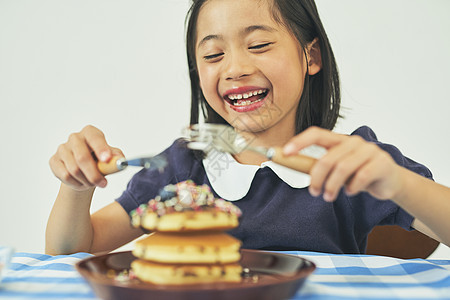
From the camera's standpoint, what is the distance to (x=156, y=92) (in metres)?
2.23

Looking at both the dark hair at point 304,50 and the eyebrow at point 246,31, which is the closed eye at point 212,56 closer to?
the eyebrow at point 246,31

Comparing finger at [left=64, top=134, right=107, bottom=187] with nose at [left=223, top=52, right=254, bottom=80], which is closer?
finger at [left=64, top=134, right=107, bottom=187]

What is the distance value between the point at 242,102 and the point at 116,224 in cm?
47

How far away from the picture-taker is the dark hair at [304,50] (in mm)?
1206

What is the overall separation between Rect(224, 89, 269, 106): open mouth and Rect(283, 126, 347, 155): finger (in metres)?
0.56

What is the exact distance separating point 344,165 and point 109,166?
0.36m

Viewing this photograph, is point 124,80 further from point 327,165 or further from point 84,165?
point 327,165

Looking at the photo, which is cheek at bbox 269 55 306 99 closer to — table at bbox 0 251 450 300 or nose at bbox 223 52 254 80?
nose at bbox 223 52 254 80

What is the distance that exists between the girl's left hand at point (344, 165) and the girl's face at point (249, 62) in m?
0.54

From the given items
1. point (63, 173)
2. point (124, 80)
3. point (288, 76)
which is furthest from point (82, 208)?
point (124, 80)

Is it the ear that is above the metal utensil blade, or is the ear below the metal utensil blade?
above

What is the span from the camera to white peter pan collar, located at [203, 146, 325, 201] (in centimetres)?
117

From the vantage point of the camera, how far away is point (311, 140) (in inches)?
24.0

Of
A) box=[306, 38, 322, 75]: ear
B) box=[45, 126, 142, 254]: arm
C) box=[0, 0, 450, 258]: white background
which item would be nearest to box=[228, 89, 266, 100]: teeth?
box=[306, 38, 322, 75]: ear
